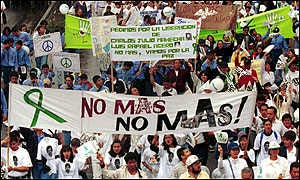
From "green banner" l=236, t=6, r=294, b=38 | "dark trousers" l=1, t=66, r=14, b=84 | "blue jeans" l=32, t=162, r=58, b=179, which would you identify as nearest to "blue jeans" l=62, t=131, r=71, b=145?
"blue jeans" l=32, t=162, r=58, b=179

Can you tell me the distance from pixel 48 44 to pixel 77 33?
4.70ft

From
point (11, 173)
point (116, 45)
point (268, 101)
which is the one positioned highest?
point (116, 45)

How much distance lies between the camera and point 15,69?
16844mm

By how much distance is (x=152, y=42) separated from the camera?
1366 centimetres

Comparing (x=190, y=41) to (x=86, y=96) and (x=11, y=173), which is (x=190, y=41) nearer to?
(x=86, y=96)

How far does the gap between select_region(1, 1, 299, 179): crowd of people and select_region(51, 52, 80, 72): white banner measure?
1.17 ft

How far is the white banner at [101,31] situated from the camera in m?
14.9

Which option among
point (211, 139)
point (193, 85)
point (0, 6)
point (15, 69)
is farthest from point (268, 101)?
point (0, 6)

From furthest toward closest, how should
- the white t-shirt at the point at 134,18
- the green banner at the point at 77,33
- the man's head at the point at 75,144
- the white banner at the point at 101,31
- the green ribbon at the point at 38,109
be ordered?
the white t-shirt at the point at 134,18
the green banner at the point at 77,33
the white banner at the point at 101,31
the man's head at the point at 75,144
the green ribbon at the point at 38,109

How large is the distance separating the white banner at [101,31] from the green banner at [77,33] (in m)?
2.18

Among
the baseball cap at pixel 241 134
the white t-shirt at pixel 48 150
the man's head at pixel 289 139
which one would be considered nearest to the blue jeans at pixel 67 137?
the white t-shirt at pixel 48 150

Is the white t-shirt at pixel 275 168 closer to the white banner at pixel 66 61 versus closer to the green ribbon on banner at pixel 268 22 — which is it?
the white banner at pixel 66 61

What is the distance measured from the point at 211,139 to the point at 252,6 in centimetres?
1049

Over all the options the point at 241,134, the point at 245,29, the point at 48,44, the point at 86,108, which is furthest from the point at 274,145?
the point at 245,29
